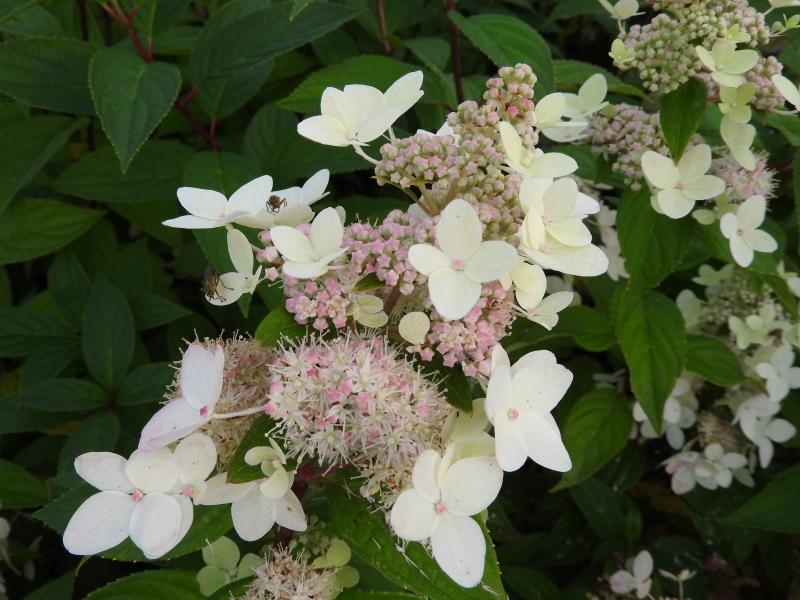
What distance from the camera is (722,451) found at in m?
1.49

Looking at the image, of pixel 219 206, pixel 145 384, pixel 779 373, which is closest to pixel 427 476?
pixel 219 206

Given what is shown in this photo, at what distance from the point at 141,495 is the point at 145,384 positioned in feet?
1.99

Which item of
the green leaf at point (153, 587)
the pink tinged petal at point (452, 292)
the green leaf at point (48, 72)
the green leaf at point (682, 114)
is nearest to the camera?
the pink tinged petal at point (452, 292)

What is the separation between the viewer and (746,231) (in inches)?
46.4

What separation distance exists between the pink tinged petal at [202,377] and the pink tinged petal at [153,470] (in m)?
0.06

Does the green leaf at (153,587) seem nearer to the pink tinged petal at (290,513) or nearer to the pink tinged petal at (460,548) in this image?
the pink tinged petal at (290,513)

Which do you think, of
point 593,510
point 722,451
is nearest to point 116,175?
point 593,510

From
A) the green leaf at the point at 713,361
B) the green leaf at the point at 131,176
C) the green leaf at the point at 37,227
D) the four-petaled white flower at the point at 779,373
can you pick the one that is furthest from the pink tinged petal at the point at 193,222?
the four-petaled white flower at the point at 779,373

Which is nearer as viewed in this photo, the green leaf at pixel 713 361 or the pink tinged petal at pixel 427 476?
the pink tinged petal at pixel 427 476

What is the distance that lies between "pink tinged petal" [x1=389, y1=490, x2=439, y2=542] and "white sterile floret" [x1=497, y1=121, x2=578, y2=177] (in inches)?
13.6

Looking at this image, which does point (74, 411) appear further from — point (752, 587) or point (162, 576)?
point (752, 587)

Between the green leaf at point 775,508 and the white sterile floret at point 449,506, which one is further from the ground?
the white sterile floret at point 449,506

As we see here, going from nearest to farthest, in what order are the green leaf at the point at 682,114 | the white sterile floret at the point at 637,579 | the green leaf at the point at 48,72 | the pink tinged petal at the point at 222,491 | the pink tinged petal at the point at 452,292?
the pink tinged petal at the point at 452,292 < the pink tinged petal at the point at 222,491 < the green leaf at the point at 682,114 < the green leaf at the point at 48,72 < the white sterile floret at the point at 637,579

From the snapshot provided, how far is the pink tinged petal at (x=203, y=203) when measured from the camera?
0.79 meters
